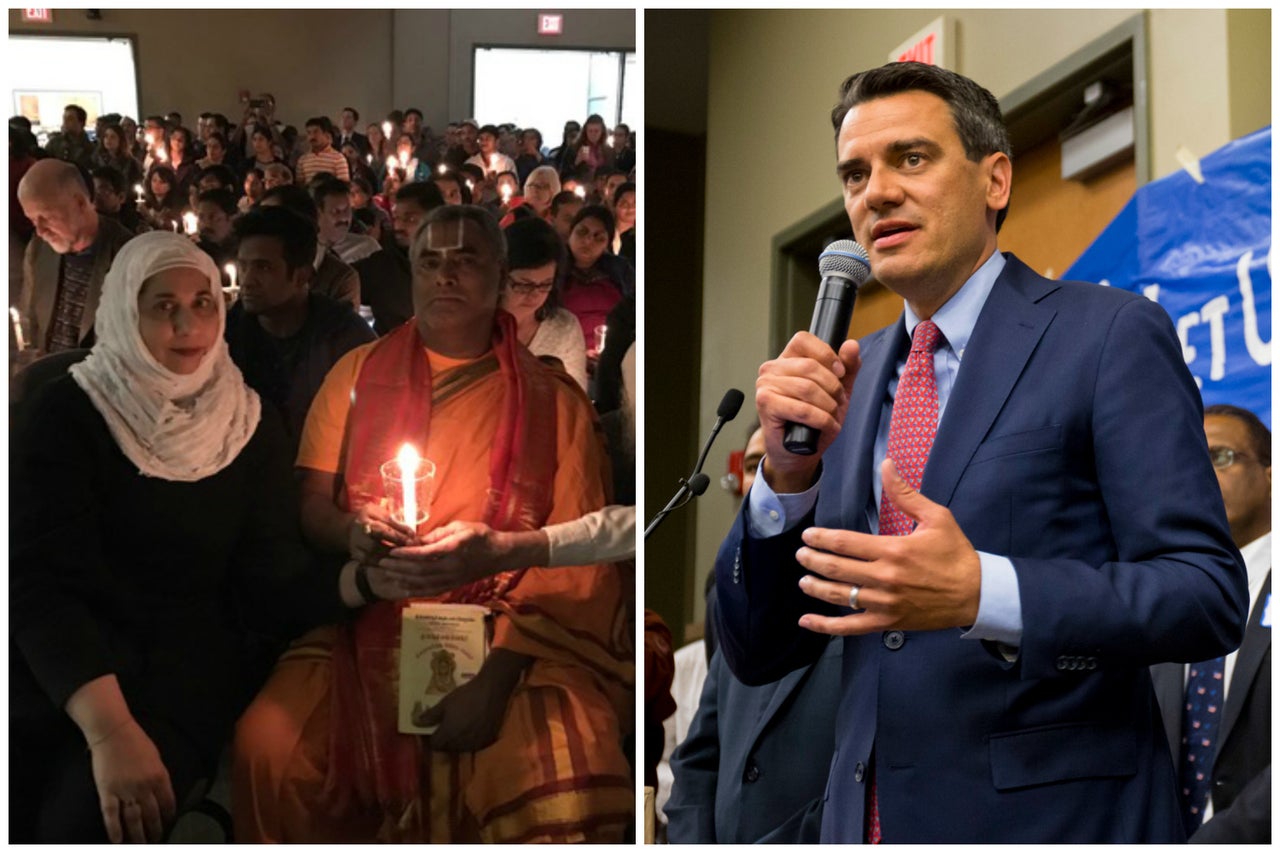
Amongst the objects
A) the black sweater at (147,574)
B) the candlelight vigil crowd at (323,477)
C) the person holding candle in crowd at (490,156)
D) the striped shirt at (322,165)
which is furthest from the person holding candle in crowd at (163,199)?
the person holding candle in crowd at (490,156)

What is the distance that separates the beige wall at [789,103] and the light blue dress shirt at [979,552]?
1013 millimetres

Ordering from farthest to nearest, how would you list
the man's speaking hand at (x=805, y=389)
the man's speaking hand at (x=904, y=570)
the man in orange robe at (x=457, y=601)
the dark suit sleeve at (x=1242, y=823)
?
the man in orange robe at (x=457, y=601)
the dark suit sleeve at (x=1242, y=823)
the man's speaking hand at (x=805, y=389)
the man's speaking hand at (x=904, y=570)

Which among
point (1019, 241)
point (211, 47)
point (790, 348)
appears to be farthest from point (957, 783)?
point (211, 47)

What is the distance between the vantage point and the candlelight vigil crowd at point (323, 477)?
2580mm

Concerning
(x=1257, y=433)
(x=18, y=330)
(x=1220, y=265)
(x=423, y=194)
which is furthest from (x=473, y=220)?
(x=1257, y=433)

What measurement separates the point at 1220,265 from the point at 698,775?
4.44ft

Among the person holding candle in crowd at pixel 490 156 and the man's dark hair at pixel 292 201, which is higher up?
the person holding candle in crowd at pixel 490 156

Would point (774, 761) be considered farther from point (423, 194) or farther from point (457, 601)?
point (423, 194)

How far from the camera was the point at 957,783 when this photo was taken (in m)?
1.47

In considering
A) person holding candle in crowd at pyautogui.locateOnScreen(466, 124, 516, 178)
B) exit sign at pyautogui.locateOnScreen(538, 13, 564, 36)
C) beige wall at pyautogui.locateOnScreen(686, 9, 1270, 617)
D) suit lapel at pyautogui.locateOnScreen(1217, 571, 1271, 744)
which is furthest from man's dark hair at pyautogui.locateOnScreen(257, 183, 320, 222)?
suit lapel at pyautogui.locateOnScreen(1217, 571, 1271, 744)

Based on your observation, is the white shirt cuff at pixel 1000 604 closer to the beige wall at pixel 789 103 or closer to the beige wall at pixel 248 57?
the beige wall at pixel 789 103

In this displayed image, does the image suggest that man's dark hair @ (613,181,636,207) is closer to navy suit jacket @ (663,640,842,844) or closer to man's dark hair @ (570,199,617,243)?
man's dark hair @ (570,199,617,243)

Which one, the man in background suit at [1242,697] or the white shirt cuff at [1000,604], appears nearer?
the white shirt cuff at [1000,604]

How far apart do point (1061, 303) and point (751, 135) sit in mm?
1602
